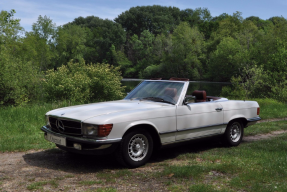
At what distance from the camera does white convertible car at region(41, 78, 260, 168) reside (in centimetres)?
541

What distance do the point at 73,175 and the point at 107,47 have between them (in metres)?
87.5

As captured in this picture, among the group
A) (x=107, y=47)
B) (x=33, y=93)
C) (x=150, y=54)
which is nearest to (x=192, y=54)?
(x=150, y=54)

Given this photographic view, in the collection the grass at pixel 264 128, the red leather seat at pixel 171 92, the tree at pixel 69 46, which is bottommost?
the grass at pixel 264 128

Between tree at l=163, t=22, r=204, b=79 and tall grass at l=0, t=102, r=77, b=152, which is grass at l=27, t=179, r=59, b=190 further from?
tree at l=163, t=22, r=204, b=79

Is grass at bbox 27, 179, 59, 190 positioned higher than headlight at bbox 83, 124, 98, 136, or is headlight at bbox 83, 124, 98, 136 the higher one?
headlight at bbox 83, 124, 98, 136

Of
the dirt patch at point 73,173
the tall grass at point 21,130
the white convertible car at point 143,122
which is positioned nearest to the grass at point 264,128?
the white convertible car at point 143,122

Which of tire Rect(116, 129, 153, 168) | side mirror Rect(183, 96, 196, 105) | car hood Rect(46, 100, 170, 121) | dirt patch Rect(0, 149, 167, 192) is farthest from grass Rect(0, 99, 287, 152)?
side mirror Rect(183, 96, 196, 105)

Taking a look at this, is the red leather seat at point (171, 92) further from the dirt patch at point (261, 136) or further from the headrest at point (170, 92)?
the dirt patch at point (261, 136)

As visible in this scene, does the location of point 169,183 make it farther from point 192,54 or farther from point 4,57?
point 192,54

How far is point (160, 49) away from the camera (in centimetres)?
8525

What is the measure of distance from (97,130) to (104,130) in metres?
0.12

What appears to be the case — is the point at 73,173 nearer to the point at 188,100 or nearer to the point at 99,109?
the point at 99,109

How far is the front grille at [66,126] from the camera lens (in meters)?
5.55

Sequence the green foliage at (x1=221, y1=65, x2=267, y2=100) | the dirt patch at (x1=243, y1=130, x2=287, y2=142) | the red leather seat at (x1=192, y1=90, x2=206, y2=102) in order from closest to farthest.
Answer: the red leather seat at (x1=192, y1=90, x2=206, y2=102) → the dirt patch at (x1=243, y1=130, x2=287, y2=142) → the green foliage at (x1=221, y1=65, x2=267, y2=100)
